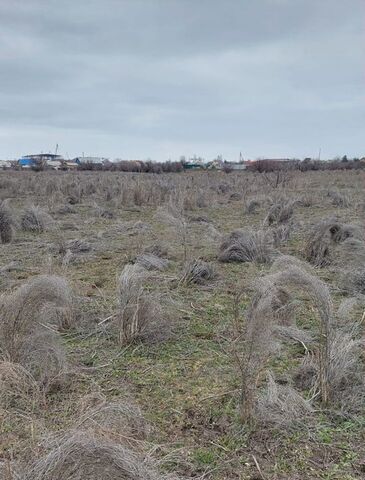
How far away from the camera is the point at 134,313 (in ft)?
11.3

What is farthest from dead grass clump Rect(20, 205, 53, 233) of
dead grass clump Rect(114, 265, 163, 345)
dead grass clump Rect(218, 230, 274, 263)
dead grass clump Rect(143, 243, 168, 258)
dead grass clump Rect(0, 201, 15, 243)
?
dead grass clump Rect(114, 265, 163, 345)

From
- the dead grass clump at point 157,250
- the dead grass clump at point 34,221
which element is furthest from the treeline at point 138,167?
the dead grass clump at point 157,250

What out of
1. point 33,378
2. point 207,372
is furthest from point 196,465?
point 33,378

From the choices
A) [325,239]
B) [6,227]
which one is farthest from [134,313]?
[6,227]

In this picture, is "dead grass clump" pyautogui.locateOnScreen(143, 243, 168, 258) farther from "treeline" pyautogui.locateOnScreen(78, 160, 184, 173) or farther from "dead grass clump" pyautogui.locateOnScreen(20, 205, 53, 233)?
"treeline" pyautogui.locateOnScreen(78, 160, 184, 173)

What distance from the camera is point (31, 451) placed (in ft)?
6.68

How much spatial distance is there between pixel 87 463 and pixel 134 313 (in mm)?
1736

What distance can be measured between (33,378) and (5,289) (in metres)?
2.17

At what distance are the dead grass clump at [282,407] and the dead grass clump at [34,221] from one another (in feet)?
22.8

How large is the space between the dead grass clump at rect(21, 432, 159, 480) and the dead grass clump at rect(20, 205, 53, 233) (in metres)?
7.33

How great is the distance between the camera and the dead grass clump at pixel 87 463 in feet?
5.51

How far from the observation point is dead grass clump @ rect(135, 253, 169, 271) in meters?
5.56

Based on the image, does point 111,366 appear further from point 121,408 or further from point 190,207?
point 190,207

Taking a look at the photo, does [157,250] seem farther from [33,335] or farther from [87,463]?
[87,463]
